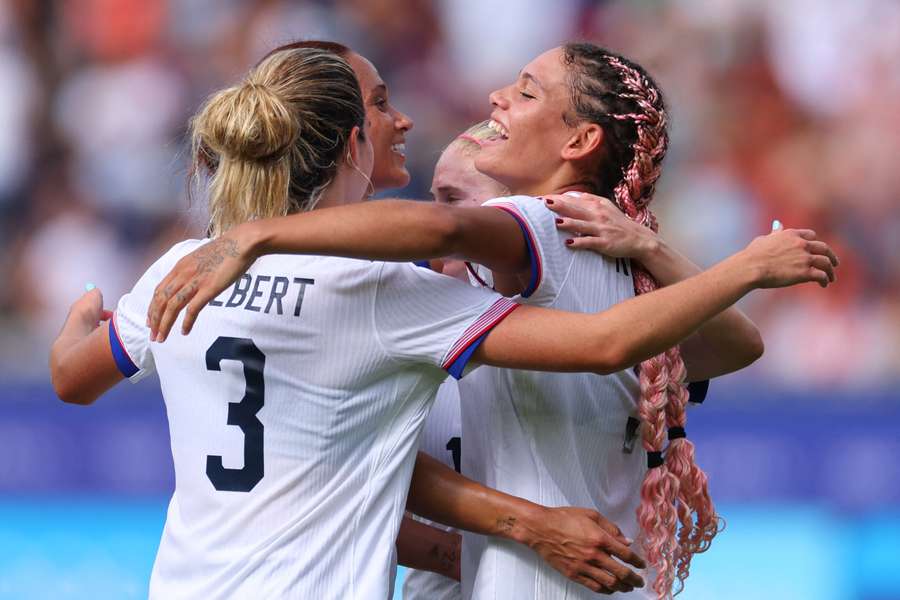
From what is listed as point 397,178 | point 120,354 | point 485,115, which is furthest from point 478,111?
point 120,354

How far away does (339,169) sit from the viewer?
99.3 inches

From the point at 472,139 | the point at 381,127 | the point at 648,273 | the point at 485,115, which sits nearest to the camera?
the point at 648,273

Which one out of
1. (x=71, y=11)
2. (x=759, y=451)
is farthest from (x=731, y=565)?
(x=71, y=11)

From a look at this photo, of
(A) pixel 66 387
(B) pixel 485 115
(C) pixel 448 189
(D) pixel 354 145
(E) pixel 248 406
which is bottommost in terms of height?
(E) pixel 248 406

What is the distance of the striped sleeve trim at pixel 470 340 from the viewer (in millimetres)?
2309

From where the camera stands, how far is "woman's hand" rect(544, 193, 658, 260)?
8.23 ft

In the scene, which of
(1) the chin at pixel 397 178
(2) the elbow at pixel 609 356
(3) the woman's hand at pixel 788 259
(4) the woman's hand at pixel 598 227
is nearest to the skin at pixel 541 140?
(4) the woman's hand at pixel 598 227

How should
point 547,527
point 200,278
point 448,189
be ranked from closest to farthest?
1. point 200,278
2. point 547,527
3. point 448,189

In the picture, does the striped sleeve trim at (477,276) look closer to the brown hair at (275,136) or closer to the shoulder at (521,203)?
the shoulder at (521,203)

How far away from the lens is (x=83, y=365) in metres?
2.70

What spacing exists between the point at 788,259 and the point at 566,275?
419 millimetres

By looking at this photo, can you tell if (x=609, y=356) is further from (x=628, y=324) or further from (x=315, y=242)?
(x=315, y=242)

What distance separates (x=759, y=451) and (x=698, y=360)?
8.74 feet

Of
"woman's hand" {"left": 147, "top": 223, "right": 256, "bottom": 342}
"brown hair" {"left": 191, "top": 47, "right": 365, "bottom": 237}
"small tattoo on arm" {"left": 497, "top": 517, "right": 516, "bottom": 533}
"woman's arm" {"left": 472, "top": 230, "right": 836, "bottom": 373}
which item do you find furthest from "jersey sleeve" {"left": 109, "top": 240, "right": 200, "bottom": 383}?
"small tattoo on arm" {"left": 497, "top": 517, "right": 516, "bottom": 533}
